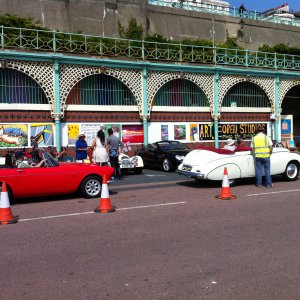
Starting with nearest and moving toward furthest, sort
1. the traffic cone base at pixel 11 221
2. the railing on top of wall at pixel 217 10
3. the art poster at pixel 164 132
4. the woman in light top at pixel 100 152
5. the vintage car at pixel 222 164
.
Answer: the traffic cone base at pixel 11 221 < the vintage car at pixel 222 164 < the woman in light top at pixel 100 152 < the art poster at pixel 164 132 < the railing on top of wall at pixel 217 10

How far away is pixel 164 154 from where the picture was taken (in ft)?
55.8

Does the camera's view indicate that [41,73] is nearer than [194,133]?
Yes

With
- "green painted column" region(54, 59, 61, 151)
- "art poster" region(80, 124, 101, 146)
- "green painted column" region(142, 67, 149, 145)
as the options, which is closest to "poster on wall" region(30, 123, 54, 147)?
"green painted column" region(54, 59, 61, 151)

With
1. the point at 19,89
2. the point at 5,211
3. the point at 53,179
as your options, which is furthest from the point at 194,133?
the point at 5,211

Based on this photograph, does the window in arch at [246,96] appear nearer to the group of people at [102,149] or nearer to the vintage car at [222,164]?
the vintage car at [222,164]

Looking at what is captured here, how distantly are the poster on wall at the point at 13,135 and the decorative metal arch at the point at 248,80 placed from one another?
1067 cm

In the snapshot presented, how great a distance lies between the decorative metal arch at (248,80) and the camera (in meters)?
22.5

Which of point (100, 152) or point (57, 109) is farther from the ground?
point (57, 109)

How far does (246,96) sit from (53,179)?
16997 mm

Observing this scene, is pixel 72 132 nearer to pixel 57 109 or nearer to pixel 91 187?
pixel 57 109

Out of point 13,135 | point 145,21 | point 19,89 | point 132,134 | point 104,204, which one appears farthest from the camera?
point 145,21

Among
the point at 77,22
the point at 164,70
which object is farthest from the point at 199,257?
the point at 77,22

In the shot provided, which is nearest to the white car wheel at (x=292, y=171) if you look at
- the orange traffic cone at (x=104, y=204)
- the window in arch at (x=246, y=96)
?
the orange traffic cone at (x=104, y=204)

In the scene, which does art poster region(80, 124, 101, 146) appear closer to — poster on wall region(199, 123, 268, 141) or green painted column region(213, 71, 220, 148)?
poster on wall region(199, 123, 268, 141)
